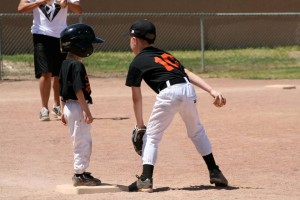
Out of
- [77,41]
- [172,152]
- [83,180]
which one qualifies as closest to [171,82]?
[77,41]

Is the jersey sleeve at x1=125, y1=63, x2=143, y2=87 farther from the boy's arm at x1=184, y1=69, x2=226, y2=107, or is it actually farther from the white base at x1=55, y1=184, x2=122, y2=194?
the white base at x1=55, y1=184, x2=122, y2=194

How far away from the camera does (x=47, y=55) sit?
1295 cm

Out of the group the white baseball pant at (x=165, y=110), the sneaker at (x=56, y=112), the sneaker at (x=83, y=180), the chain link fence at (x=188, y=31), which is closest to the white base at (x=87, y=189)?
the sneaker at (x=83, y=180)

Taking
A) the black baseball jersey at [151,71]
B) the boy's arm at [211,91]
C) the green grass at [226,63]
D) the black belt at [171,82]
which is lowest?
the green grass at [226,63]

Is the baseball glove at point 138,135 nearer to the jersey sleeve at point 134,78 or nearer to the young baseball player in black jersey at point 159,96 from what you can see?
the young baseball player in black jersey at point 159,96

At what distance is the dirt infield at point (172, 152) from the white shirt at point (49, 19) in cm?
129

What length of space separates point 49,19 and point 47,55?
540mm

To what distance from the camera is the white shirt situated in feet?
42.7

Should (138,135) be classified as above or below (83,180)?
above

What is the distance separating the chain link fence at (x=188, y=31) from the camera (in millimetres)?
25384

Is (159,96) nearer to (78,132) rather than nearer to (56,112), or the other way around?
(78,132)

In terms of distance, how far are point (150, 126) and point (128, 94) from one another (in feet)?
28.6

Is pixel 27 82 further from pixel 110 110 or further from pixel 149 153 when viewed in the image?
pixel 149 153

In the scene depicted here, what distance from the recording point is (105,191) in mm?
7824
